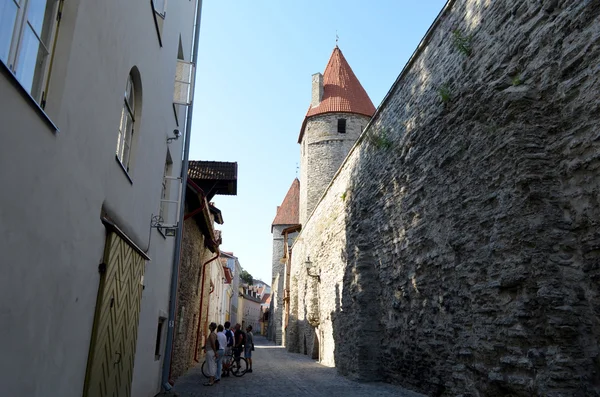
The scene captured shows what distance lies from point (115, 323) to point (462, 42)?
18.6 ft

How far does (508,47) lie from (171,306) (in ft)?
22.1

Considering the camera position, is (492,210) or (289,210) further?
(289,210)

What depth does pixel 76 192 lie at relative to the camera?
3.65 m

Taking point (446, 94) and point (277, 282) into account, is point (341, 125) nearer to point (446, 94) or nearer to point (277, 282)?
point (277, 282)

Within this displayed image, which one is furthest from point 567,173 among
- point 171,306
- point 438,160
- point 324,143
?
point 324,143

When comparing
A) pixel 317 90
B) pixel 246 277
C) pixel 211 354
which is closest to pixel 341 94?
pixel 317 90

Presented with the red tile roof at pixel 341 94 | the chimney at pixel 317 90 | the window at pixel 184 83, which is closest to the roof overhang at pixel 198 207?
the window at pixel 184 83

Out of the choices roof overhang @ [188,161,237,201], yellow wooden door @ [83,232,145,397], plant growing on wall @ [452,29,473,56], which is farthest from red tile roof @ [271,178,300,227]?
yellow wooden door @ [83,232,145,397]

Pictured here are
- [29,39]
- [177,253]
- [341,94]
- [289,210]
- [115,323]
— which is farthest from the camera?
[289,210]

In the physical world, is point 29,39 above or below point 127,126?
below

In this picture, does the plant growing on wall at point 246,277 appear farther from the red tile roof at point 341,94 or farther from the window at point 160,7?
the window at point 160,7

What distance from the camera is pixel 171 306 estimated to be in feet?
28.0

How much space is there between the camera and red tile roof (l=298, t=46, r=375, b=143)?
28000 millimetres

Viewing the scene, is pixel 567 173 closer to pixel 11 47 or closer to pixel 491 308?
pixel 491 308
